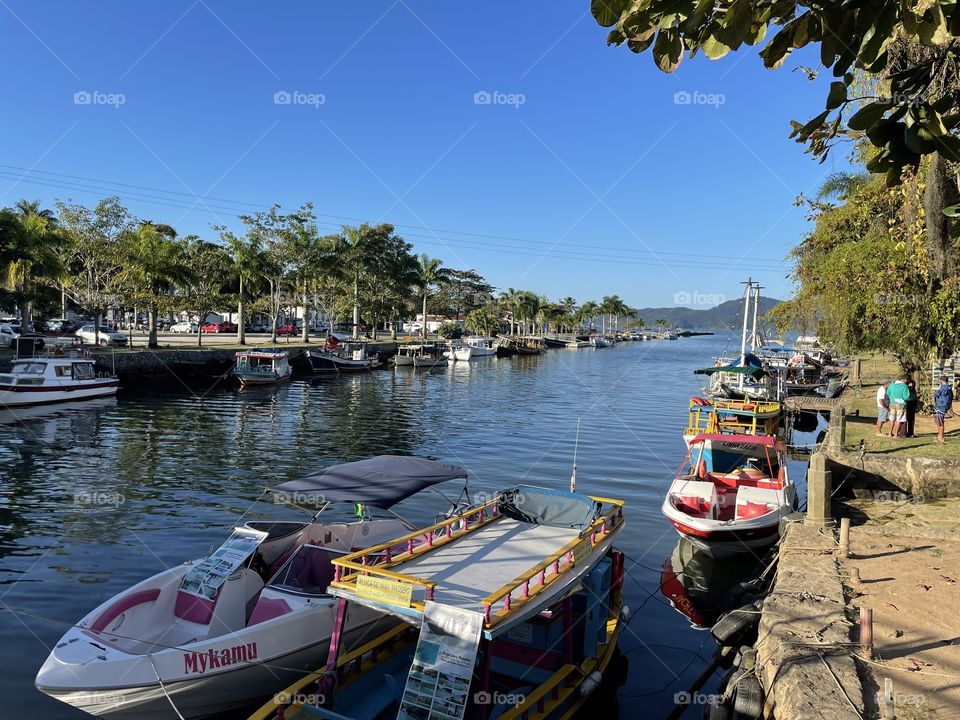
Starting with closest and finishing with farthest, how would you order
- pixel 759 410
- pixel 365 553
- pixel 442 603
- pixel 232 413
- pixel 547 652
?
1. pixel 442 603
2. pixel 365 553
3. pixel 547 652
4. pixel 759 410
5. pixel 232 413

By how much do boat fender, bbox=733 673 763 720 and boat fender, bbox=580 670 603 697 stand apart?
2013 mm

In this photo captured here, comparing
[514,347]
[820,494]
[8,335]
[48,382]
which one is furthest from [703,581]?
[514,347]

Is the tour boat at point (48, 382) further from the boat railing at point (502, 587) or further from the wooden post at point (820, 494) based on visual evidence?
the wooden post at point (820, 494)

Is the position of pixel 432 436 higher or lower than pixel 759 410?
lower

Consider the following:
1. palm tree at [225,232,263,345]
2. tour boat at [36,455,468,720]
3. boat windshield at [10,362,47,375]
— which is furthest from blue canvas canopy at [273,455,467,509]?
palm tree at [225,232,263,345]

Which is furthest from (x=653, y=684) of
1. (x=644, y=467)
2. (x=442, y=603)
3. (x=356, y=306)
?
(x=356, y=306)

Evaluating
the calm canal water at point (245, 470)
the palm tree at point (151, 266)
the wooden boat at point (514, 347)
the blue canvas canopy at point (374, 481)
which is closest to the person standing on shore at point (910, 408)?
the calm canal water at point (245, 470)

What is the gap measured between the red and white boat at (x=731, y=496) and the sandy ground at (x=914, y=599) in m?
2.07

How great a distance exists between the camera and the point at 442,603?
7371 millimetres

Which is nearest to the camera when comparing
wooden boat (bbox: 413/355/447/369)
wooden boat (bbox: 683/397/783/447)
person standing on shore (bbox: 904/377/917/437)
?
person standing on shore (bbox: 904/377/917/437)

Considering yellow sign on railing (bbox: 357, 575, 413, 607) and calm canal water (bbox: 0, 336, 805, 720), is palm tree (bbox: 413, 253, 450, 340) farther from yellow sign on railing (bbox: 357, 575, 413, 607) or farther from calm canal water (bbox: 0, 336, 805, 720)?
yellow sign on railing (bbox: 357, 575, 413, 607)

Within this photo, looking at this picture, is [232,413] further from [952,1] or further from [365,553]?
[952,1]

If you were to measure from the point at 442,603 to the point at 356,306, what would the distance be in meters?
83.1

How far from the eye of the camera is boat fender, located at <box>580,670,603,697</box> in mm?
9102
